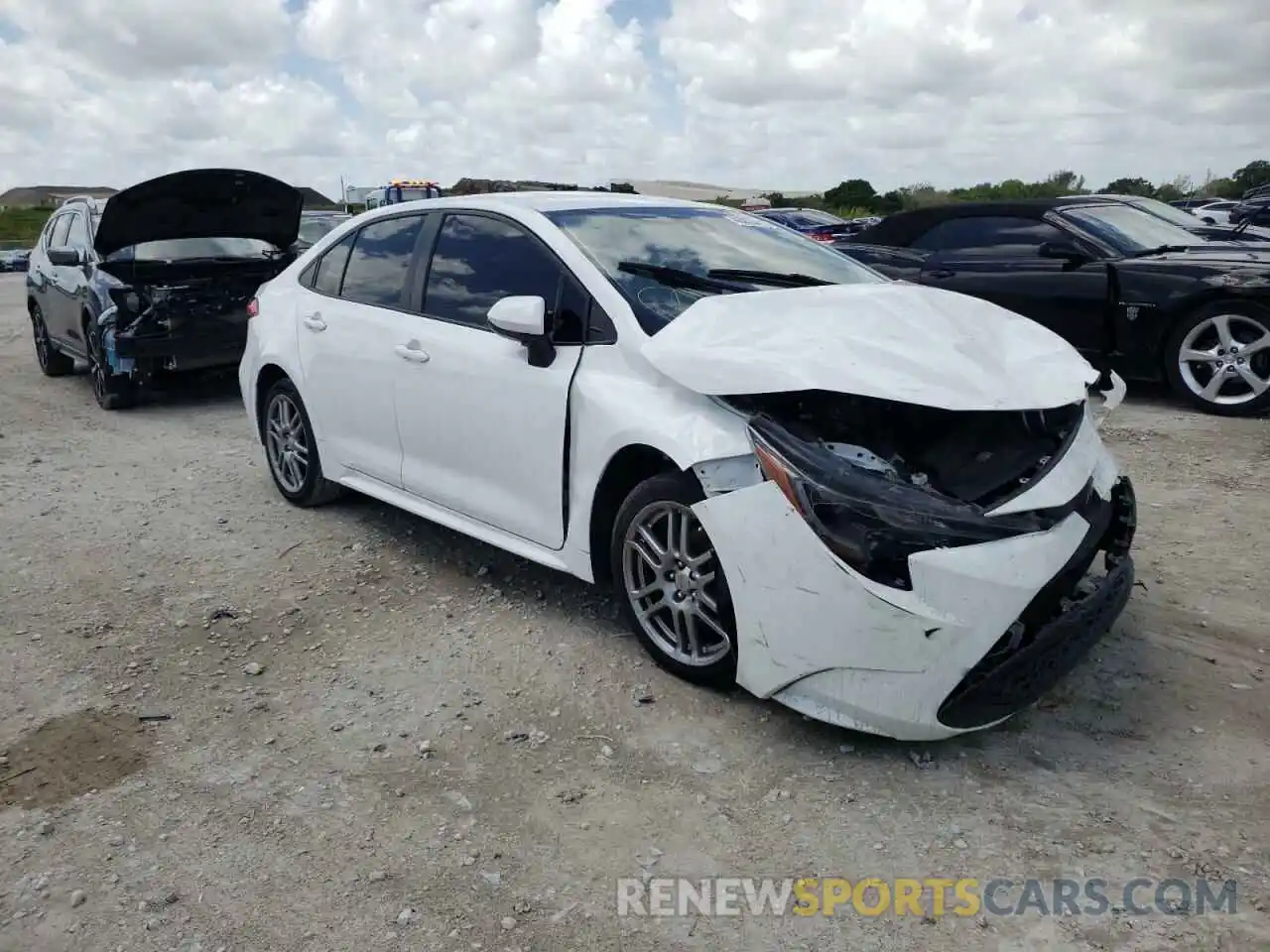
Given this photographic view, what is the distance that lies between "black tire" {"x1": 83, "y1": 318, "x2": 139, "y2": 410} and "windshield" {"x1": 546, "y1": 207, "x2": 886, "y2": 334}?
5748mm

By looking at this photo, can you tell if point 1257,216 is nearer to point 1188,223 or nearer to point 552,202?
point 1188,223

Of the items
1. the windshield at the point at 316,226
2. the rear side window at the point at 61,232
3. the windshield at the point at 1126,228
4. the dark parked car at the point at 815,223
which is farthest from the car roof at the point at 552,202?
the dark parked car at the point at 815,223

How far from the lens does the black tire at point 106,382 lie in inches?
337

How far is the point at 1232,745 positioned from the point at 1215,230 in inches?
319

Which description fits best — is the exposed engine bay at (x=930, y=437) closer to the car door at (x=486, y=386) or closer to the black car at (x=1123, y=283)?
the car door at (x=486, y=386)

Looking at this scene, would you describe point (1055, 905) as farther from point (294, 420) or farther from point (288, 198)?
point (288, 198)

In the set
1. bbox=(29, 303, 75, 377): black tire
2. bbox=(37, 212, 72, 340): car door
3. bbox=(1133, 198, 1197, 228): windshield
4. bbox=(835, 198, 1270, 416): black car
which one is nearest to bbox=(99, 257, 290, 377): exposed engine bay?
bbox=(37, 212, 72, 340): car door

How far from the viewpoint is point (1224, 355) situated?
7246 millimetres

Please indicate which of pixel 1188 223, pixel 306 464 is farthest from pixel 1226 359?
pixel 306 464

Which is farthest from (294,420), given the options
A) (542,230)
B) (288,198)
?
(288,198)

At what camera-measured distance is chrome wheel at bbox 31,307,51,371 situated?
1043 centimetres

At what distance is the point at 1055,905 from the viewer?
2543 millimetres

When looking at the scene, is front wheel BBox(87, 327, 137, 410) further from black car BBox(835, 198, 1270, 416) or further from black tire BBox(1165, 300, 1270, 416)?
Result: black tire BBox(1165, 300, 1270, 416)

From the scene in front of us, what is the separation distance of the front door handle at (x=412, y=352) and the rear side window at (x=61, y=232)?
21.2ft
